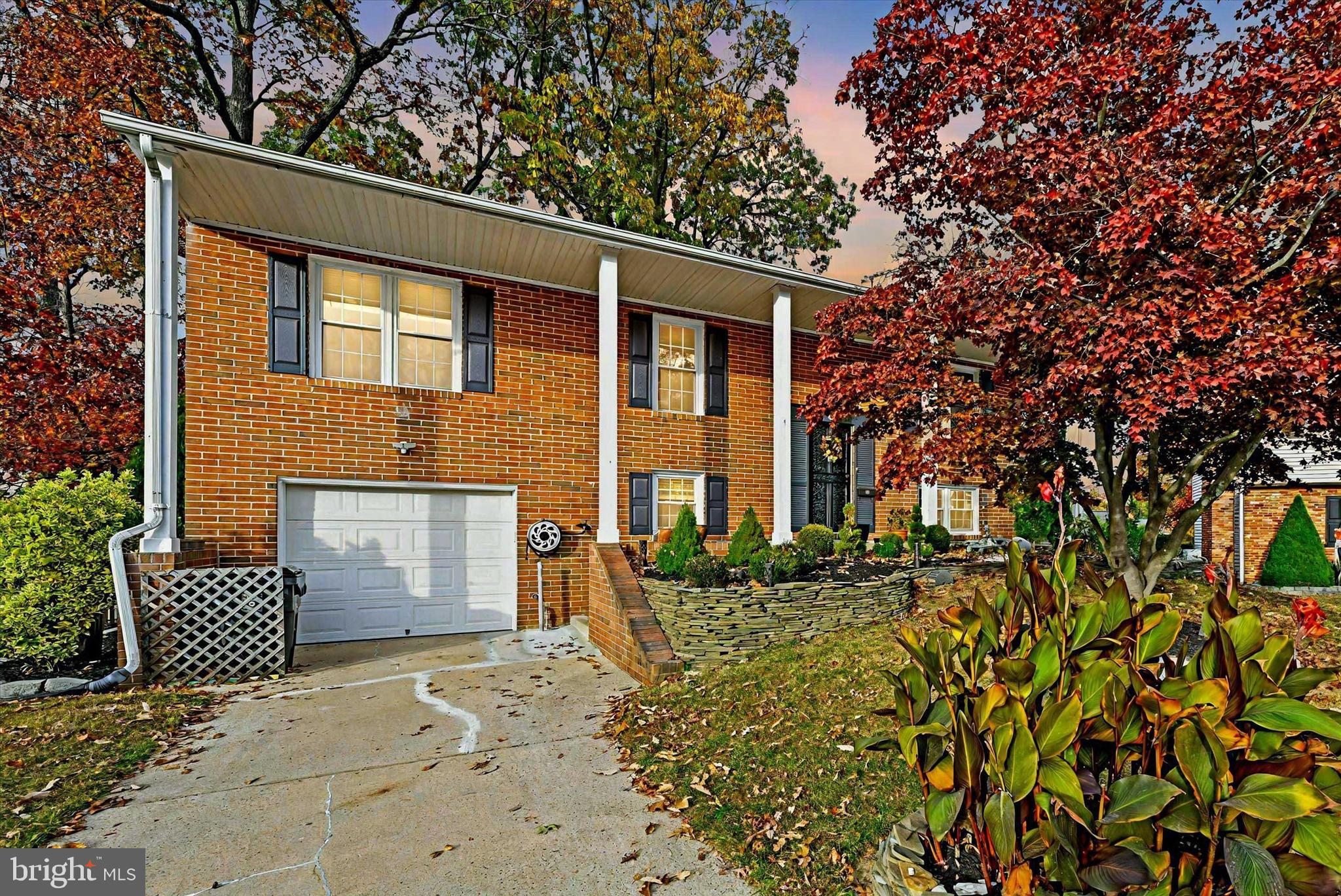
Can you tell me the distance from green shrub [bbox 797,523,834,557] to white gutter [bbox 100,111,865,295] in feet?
11.1

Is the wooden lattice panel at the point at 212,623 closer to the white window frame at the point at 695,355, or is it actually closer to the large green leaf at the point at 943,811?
the white window frame at the point at 695,355

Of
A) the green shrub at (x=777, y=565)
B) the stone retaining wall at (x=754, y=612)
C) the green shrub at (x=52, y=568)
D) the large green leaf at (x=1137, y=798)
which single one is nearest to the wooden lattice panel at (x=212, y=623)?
the green shrub at (x=52, y=568)

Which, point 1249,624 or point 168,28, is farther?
point 168,28

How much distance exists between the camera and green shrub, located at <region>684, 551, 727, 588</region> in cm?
638

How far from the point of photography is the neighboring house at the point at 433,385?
687 cm

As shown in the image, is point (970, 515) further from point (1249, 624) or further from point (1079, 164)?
point (1249, 624)

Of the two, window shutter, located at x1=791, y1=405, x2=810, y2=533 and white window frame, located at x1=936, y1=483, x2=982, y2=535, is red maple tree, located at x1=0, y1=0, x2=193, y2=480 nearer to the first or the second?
window shutter, located at x1=791, y1=405, x2=810, y2=533

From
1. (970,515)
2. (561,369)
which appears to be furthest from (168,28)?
(970,515)

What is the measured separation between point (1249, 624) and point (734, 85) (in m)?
15.0

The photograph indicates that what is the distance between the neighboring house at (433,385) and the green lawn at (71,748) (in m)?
1.40

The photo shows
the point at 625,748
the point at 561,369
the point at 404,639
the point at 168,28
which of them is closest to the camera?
the point at 625,748

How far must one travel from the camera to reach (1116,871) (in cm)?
156

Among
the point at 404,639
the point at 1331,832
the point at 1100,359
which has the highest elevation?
the point at 1100,359

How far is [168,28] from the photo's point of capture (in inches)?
464
